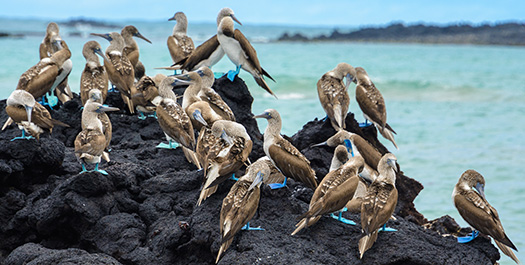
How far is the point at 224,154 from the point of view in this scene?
247 inches

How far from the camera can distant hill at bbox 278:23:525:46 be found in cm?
8488

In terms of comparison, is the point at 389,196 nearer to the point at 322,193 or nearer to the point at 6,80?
the point at 322,193

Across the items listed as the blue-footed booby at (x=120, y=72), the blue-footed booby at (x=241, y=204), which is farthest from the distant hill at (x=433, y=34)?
the blue-footed booby at (x=241, y=204)

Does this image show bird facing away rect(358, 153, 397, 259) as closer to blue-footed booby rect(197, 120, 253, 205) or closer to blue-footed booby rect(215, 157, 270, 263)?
blue-footed booby rect(215, 157, 270, 263)

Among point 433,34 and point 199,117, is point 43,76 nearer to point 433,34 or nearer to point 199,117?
point 199,117

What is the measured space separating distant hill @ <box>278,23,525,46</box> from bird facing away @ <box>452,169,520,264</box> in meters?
78.7

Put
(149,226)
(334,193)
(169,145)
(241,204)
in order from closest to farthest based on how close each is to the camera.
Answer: (241,204) → (334,193) → (149,226) → (169,145)

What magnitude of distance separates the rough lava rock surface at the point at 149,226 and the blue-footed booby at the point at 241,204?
6.1 inches

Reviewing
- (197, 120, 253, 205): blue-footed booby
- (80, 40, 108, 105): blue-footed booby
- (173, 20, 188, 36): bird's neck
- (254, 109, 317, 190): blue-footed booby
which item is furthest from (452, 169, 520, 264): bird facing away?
(173, 20, 188, 36): bird's neck

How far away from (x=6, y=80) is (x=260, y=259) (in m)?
25.0

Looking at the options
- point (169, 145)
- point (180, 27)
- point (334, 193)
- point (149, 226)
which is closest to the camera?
point (334, 193)

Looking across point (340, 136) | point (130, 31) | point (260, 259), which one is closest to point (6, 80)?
point (130, 31)

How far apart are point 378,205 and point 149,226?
215 centimetres

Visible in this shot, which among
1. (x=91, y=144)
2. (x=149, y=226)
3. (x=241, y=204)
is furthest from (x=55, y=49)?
(x=241, y=204)
